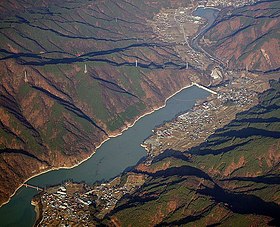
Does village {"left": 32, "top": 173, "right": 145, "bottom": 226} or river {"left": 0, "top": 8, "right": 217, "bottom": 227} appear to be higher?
river {"left": 0, "top": 8, "right": 217, "bottom": 227}

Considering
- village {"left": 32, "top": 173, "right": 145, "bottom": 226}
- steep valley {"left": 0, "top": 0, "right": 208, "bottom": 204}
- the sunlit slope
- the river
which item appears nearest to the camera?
the sunlit slope

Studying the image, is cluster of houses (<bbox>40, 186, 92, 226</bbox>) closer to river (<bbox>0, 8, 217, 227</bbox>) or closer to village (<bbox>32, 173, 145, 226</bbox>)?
village (<bbox>32, 173, 145, 226</bbox>)

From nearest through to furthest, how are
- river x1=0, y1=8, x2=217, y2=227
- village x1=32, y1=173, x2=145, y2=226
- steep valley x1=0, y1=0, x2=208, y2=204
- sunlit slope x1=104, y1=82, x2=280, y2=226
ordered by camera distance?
sunlit slope x1=104, y1=82, x2=280, y2=226 → village x1=32, y1=173, x2=145, y2=226 → river x1=0, y1=8, x2=217, y2=227 → steep valley x1=0, y1=0, x2=208, y2=204

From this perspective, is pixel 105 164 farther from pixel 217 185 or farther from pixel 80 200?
pixel 217 185

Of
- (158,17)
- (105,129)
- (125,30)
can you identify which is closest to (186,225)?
(105,129)

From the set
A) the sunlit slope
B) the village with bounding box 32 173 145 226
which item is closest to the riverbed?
the village with bounding box 32 173 145 226

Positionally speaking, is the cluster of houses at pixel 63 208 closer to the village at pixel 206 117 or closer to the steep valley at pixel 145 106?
the steep valley at pixel 145 106

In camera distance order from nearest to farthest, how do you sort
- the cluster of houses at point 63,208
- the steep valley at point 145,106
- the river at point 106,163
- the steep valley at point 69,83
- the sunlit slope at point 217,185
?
1. the sunlit slope at point 217,185
2. the cluster of houses at point 63,208
3. the steep valley at point 145,106
4. the river at point 106,163
5. the steep valley at point 69,83

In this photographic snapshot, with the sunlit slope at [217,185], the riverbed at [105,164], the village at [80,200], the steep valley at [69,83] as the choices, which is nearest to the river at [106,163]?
the riverbed at [105,164]

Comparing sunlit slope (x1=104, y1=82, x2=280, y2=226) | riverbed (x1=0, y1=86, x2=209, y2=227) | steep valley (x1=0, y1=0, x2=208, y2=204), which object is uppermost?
steep valley (x1=0, y1=0, x2=208, y2=204)
